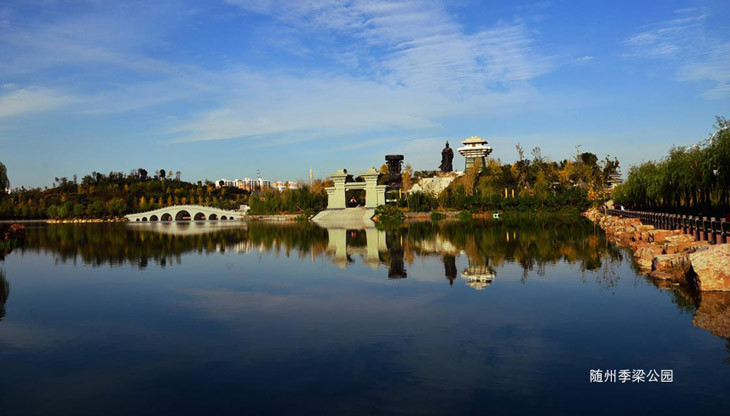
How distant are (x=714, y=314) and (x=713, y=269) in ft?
5.66

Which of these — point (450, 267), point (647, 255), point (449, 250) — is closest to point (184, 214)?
point (449, 250)

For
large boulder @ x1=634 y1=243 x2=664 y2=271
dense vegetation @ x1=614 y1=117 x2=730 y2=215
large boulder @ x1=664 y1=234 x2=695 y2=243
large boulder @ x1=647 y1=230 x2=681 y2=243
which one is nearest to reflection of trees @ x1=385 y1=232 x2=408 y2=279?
large boulder @ x1=634 y1=243 x2=664 y2=271

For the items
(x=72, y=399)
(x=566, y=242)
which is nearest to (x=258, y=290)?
(x=72, y=399)

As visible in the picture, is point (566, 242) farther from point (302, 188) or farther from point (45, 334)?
point (302, 188)

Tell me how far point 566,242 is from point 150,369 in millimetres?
16576

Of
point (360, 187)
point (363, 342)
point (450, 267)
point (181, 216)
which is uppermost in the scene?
point (360, 187)

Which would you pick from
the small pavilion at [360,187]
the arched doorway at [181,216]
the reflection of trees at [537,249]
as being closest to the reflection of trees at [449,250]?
the reflection of trees at [537,249]

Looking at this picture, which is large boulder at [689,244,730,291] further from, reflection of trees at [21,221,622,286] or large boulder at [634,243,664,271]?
large boulder at [634,243,664,271]

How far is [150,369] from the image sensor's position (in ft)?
20.4

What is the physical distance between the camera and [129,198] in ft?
275

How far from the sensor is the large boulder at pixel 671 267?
36.2 ft

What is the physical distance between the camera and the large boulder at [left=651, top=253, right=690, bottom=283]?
11031 mm

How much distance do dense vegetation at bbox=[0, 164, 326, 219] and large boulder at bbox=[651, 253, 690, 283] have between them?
39.8 metres

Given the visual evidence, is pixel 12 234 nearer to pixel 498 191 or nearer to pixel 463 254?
pixel 463 254
